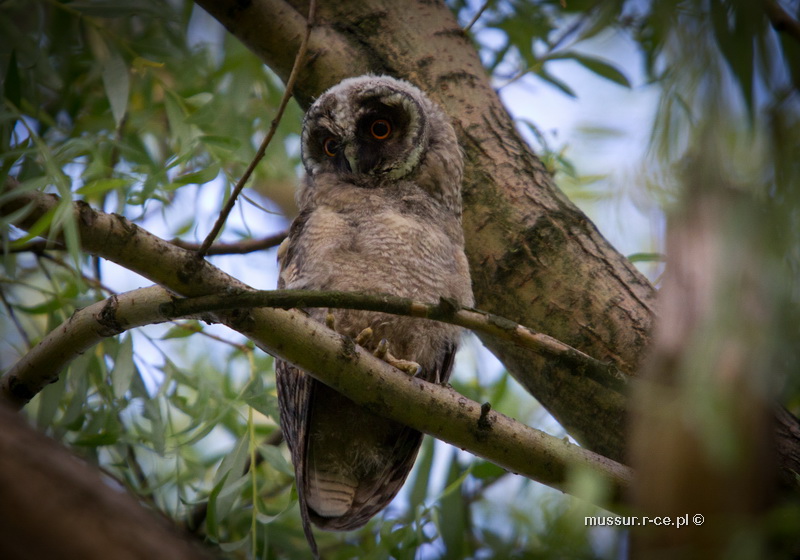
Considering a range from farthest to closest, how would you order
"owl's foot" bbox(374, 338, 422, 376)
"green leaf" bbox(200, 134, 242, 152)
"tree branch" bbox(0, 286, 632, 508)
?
"green leaf" bbox(200, 134, 242, 152), "owl's foot" bbox(374, 338, 422, 376), "tree branch" bbox(0, 286, 632, 508)

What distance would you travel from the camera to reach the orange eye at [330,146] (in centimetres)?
245

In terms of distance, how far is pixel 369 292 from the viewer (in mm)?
1907

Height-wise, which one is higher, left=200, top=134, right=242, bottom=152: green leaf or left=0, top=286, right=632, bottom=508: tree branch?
left=200, top=134, right=242, bottom=152: green leaf

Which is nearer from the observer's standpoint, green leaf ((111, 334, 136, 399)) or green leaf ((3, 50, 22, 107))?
green leaf ((111, 334, 136, 399))

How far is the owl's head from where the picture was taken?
7.53 ft

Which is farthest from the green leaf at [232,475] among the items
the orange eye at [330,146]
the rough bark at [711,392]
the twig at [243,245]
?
the rough bark at [711,392]

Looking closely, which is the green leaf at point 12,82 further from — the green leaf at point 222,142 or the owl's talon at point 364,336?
the owl's talon at point 364,336

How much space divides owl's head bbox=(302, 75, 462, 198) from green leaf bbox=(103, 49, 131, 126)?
62cm

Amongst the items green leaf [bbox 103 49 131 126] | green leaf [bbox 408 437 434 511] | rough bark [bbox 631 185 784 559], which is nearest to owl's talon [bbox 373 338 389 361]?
green leaf [bbox 408 437 434 511]

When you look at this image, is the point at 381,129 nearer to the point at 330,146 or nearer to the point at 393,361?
the point at 330,146

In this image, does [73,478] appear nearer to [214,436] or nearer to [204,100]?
[204,100]

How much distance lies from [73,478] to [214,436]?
116 inches

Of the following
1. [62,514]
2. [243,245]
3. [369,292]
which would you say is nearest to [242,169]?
[243,245]

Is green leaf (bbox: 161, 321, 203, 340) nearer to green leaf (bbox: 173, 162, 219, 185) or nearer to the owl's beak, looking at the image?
green leaf (bbox: 173, 162, 219, 185)
